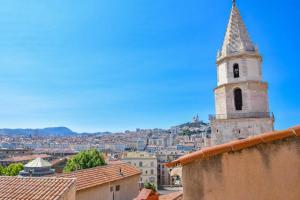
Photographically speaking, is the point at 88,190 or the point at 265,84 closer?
the point at 88,190

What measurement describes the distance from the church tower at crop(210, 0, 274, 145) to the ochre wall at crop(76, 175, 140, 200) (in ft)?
22.5

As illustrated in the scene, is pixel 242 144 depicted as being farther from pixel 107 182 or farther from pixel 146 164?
pixel 146 164

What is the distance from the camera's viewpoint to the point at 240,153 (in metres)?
5.67

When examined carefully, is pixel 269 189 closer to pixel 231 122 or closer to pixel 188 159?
pixel 188 159

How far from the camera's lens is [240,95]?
72.7 ft

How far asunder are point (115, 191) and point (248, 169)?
15762 millimetres

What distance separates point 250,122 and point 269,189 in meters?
16.4

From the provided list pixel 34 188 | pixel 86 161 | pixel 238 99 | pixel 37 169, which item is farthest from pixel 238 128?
pixel 86 161

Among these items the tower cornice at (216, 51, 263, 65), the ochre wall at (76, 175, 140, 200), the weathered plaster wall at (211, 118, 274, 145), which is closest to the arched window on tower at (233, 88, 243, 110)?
the weathered plaster wall at (211, 118, 274, 145)

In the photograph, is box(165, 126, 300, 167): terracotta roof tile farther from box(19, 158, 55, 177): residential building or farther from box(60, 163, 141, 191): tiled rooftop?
box(19, 158, 55, 177): residential building

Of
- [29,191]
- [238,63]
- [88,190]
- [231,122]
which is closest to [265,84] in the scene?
[238,63]

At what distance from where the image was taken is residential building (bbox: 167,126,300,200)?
17.4ft

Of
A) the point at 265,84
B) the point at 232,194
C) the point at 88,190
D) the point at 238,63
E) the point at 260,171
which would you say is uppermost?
the point at 238,63

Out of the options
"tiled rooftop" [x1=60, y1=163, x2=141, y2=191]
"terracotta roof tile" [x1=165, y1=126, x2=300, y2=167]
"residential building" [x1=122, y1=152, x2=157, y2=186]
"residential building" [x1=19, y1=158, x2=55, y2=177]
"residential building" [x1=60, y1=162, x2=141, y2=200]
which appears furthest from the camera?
"residential building" [x1=122, y1=152, x2=157, y2=186]
